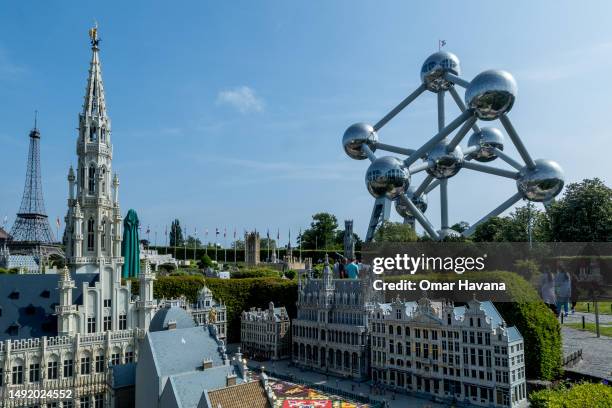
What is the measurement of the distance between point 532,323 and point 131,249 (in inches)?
3030

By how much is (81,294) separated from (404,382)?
36.0 meters

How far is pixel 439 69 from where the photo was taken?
237 ft

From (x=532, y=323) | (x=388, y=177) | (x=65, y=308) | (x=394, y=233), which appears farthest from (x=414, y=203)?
(x=65, y=308)

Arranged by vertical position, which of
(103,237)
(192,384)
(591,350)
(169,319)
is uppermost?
(103,237)

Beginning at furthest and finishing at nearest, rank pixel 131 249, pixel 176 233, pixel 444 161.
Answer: pixel 176 233 → pixel 131 249 → pixel 444 161

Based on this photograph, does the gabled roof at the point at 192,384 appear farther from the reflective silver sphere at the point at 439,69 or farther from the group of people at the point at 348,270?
the reflective silver sphere at the point at 439,69

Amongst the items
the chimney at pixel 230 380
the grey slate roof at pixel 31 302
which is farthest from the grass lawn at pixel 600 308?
the grey slate roof at pixel 31 302

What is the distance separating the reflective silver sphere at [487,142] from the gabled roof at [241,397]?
5817cm

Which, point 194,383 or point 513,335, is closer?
point 194,383

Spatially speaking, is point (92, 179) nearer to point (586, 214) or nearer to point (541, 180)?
point (541, 180)

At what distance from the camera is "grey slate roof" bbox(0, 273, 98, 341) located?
38094 mm

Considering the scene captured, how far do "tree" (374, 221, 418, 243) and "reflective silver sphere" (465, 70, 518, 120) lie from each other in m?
20.8

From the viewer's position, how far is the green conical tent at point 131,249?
308 feet

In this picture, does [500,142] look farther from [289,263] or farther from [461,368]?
[289,263]
